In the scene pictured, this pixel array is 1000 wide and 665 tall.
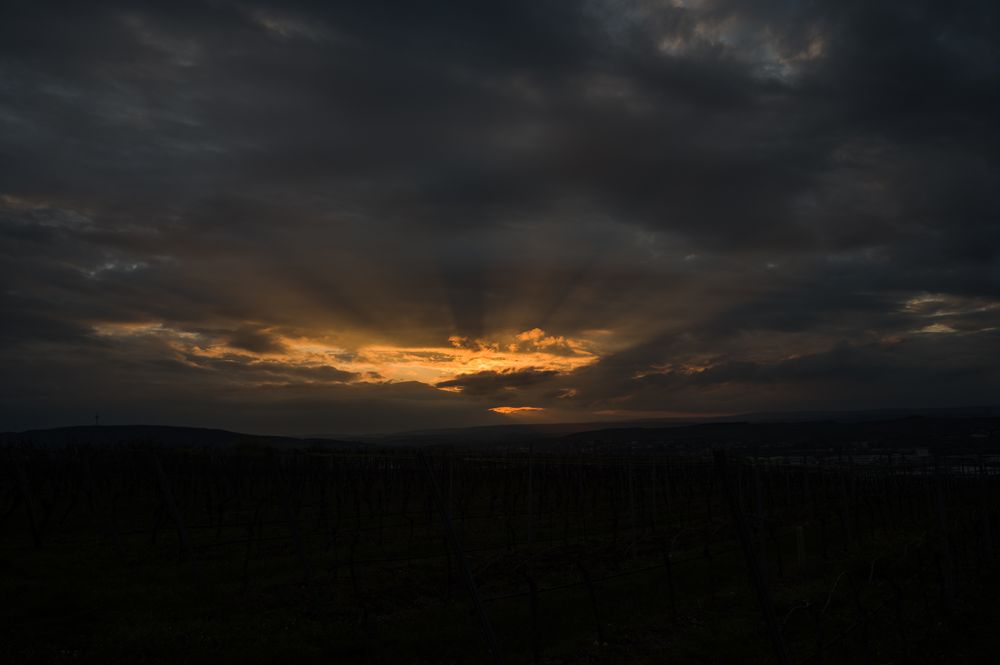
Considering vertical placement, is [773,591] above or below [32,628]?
below

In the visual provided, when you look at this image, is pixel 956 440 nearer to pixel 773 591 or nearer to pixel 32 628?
pixel 773 591

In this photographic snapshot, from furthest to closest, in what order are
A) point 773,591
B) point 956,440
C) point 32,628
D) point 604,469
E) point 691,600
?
point 956,440 < point 604,469 < point 773,591 < point 691,600 < point 32,628

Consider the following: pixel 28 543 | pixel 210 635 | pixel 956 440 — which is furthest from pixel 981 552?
pixel 956 440

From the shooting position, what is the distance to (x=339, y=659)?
33.7 feet

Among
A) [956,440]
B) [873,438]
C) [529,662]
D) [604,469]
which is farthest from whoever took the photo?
[873,438]

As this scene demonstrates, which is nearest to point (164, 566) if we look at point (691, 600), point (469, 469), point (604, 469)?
point (691, 600)

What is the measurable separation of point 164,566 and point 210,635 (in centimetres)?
699

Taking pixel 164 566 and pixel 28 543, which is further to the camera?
pixel 28 543

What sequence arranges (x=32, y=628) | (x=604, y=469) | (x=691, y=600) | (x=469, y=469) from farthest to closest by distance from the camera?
(x=604, y=469), (x=469, y=469), (x=691, y=600), (x=32, y=628)

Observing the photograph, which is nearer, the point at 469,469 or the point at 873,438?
the point at 469,469

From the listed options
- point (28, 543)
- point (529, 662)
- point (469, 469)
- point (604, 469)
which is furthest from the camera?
point (604, 469)

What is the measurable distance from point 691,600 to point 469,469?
3264cm

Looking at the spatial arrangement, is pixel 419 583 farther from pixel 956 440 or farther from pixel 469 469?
pixel 956 440

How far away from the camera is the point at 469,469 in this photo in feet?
152
